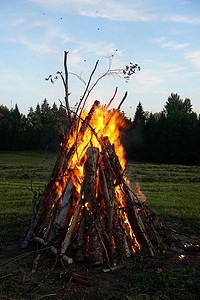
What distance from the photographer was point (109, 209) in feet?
15.4

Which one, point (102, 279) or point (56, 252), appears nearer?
point (102, 279)

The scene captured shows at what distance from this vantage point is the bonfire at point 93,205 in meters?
4.50

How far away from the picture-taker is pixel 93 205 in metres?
4.66

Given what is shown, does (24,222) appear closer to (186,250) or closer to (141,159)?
(186,250)

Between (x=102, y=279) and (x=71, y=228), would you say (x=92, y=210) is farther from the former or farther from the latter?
(x=102, y=279)

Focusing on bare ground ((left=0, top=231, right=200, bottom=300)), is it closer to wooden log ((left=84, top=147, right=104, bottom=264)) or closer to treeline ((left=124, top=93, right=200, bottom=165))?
wooden log ((left=84, top=147, right=104, bottom=264))

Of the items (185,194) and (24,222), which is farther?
(185,194)

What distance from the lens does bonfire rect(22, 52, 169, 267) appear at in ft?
14.8

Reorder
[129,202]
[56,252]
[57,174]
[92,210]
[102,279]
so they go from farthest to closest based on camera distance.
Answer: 1. [57,174]
2. [129,202]
3. [92,210]
4. [56,252]
5. [102,279]

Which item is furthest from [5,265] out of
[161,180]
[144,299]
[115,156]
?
[161,180]

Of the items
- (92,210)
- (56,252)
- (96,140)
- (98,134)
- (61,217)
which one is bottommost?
(56,252)

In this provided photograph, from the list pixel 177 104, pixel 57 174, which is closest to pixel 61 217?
pixel 57 174

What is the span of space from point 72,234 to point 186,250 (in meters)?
2.14

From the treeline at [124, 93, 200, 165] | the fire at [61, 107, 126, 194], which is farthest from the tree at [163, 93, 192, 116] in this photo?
the fire at [61, 107, 126, 194]
